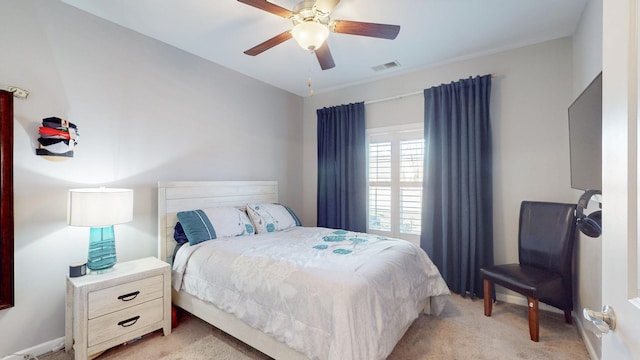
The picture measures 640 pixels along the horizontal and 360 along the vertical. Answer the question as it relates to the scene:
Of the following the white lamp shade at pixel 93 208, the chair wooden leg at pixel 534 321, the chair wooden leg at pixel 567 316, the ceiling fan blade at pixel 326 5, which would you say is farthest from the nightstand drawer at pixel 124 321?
the chair wooden leg at pixel 567 316

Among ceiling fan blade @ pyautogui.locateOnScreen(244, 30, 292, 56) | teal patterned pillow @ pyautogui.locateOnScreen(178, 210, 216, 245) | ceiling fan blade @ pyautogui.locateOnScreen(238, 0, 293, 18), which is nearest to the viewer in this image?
ceiling fan blade @ pyautogui.locateOnScreen(238, 0, 293, 18)

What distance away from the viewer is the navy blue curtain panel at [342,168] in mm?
3793

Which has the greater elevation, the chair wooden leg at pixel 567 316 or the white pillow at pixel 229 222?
the white pillow at pixel 229 222

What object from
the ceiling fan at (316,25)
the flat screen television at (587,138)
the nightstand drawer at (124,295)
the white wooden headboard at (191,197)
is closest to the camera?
the flat screen television at (587,138)

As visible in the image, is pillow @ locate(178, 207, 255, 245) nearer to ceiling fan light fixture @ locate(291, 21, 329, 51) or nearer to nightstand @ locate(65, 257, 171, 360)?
nightstand @ locate(65, 257, 171, 360)

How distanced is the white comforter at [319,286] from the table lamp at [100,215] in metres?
0.55

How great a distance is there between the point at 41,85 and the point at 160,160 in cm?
101

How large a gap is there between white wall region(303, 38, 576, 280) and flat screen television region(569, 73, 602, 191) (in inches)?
34.5

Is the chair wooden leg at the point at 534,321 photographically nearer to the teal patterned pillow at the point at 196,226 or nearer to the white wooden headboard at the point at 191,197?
the teal patterned pillow at the point at 196,226

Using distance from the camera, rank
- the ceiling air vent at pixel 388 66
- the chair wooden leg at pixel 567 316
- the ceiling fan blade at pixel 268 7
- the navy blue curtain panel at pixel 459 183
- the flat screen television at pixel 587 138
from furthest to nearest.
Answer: the ceiling air vent at pixel 388 66, the navy blue curtain panel at pixel 459 183, the chair wooden leg at pixel 567 316, the ceiling fan blade at pixel 268 7, the flat screen television at pixel 587 138

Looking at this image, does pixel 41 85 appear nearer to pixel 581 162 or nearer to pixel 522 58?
pixel 581 162

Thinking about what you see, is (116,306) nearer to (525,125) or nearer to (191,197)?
(191,197)

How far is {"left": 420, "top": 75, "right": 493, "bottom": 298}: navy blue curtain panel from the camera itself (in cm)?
292

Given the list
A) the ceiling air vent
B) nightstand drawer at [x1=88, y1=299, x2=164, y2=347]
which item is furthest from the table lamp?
the ceiling air vent
